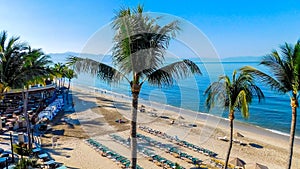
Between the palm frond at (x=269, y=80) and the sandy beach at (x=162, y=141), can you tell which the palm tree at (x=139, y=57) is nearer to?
the palm frond at (x=269, y=80)

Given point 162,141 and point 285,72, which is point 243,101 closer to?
point 285,72

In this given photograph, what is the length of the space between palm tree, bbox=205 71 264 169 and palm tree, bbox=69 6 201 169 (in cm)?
246

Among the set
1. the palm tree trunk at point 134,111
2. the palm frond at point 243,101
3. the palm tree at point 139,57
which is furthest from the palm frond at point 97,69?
the palm frond at point 243,101

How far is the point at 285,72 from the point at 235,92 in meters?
2.20

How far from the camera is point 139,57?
683cm

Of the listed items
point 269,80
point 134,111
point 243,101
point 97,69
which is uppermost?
point 97,69

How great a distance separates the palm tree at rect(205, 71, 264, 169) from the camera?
8383 millimetres

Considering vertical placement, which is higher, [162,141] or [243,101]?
[243,101]

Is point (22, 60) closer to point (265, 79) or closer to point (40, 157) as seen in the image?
point (40, 157)

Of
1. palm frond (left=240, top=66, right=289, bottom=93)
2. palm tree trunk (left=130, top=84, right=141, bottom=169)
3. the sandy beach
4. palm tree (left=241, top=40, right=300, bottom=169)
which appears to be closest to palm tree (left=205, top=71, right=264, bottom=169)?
palm frond (left=240, top=66, right=289, bottom=93)

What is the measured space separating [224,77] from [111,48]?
15.1 feet

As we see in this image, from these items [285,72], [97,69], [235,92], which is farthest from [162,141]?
[285,72]

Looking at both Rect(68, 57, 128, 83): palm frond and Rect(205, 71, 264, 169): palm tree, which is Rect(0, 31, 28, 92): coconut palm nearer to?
Rect(68, 57, 128, 83): palm frond

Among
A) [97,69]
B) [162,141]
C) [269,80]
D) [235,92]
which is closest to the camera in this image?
[97,69]
